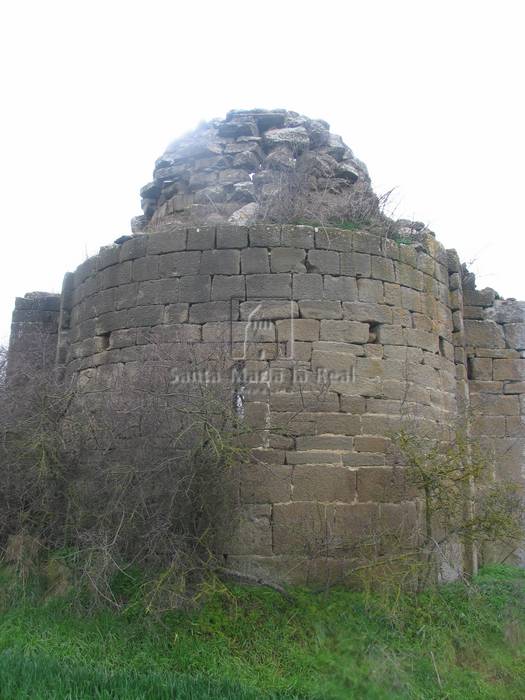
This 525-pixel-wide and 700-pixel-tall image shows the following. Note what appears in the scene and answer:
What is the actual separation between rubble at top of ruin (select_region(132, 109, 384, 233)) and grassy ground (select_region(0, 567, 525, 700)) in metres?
3.62

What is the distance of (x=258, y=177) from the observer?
7578mm

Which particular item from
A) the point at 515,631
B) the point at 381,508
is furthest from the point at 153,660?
the point at 515,631

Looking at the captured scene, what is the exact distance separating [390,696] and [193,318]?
3.38 metres

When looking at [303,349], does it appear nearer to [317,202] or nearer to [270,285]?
[270,285]

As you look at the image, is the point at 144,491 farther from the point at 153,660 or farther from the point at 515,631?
the point at 515,631

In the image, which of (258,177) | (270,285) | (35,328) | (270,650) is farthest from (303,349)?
(35,328)

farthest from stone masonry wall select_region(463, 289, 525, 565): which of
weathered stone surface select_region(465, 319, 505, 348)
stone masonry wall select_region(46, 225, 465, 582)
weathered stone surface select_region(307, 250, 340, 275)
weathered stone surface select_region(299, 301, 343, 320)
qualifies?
weathered stone surface select_region(307, 250, 340, 275)

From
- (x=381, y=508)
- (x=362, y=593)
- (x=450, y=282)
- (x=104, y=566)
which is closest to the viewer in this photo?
(x=104, y=566)

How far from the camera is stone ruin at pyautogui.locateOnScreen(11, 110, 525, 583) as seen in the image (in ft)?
18.1

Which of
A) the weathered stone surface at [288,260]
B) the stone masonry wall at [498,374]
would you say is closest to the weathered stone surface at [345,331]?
the weathered stone surface at [288,260]

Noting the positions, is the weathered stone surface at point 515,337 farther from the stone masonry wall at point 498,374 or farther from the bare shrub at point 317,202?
the bare shrub at point 317,202

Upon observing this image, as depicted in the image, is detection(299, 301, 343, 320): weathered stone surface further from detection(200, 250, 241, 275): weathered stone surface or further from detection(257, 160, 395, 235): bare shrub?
detection(257, 160, 395, 235): bare shrub

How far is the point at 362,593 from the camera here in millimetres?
5180

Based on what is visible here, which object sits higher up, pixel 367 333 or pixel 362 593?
pixel 367 333
